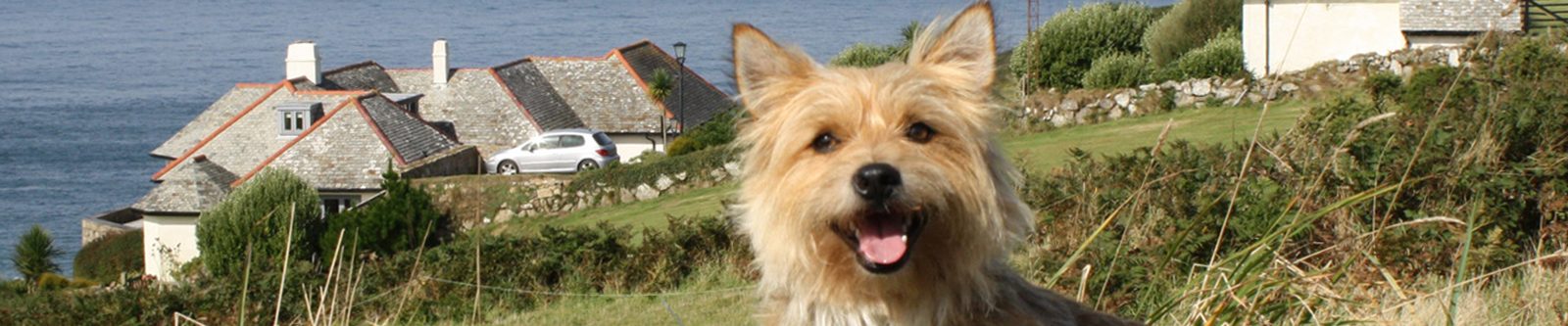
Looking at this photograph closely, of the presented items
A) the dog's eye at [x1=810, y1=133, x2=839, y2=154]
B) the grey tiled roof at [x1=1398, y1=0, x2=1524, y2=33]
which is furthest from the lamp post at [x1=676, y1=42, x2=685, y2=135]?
the dog's eye at [x1=810, y1=133, x2=839, y2=154]

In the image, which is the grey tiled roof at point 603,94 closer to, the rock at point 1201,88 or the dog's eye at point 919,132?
the rock at point 1201,88

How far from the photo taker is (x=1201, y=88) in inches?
1261

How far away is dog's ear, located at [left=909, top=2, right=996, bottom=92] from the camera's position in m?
4.12

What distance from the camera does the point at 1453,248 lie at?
8102mm

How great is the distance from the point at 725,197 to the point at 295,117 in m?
48.0

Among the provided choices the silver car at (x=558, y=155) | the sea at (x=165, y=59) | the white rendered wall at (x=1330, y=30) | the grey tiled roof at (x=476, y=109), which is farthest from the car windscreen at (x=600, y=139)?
the white rendered wall at (x=1330, y=30)

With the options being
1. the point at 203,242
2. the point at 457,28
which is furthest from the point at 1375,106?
the point at 457,28

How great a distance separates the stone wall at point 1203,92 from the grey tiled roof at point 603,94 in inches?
1550

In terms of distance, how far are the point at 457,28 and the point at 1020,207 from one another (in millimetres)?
170920

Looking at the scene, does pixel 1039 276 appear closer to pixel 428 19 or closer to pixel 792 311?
pixel 792 311

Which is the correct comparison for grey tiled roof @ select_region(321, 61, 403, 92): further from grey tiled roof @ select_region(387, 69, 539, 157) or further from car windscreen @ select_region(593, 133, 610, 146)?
car windscreen @ select_region(593, 133, 610, 146)

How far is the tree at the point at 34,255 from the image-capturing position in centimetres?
5341

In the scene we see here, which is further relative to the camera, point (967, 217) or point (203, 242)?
point (203, 242)

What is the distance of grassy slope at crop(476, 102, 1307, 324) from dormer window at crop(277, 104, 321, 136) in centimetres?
2606
